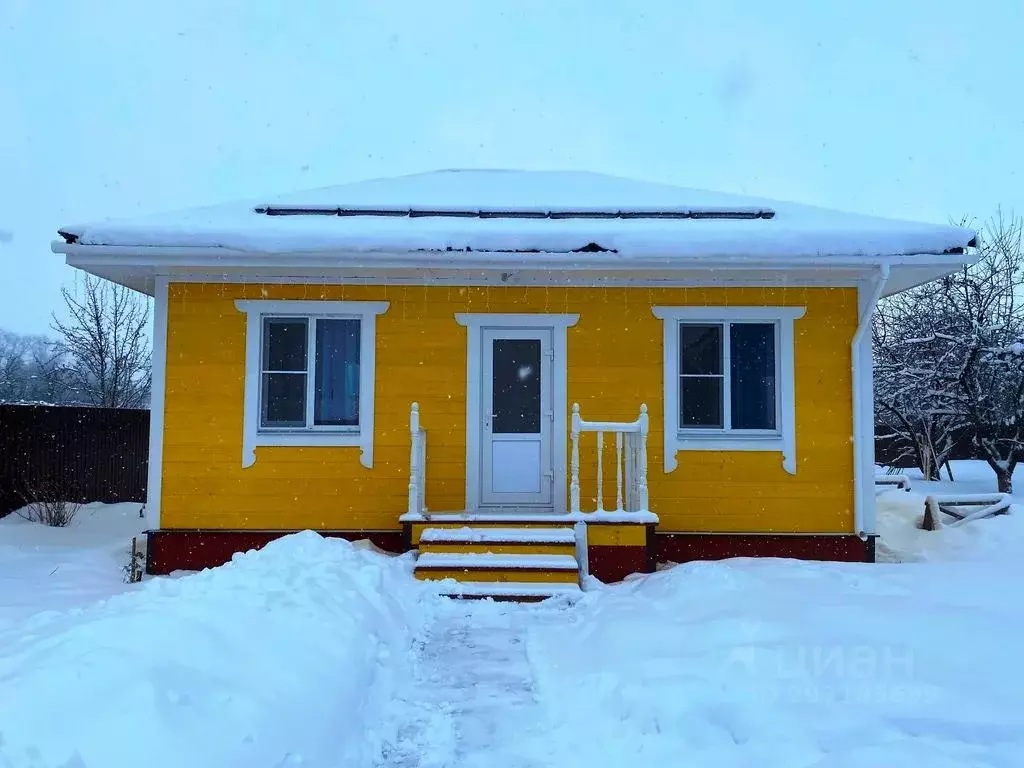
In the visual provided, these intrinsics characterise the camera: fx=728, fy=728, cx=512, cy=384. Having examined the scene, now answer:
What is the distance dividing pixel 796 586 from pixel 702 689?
2342mm

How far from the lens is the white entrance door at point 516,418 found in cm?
771

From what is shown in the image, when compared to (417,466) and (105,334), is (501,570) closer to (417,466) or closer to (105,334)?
(417,466)

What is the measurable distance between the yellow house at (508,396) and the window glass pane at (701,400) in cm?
2

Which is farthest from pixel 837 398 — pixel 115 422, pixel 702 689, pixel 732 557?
pixel 115 422

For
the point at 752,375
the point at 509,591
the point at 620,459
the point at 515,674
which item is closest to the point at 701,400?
the point at 752,375

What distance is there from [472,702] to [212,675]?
1398 millimetres

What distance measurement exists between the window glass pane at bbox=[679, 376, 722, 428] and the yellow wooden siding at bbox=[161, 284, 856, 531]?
12.7 inches

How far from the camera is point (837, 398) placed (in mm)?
7637

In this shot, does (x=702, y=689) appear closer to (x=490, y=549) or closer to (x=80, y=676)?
(x=80, y=676)

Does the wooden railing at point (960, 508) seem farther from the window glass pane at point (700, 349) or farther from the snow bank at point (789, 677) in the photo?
the snow bank at point (789, 677)

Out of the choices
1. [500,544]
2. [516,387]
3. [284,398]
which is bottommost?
[500,544]

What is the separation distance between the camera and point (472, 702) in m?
3.87

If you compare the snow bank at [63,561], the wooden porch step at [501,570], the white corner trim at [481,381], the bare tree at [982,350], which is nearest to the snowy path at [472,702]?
the wooden porch step at [501,570]

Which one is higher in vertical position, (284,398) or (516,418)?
(284,398)
